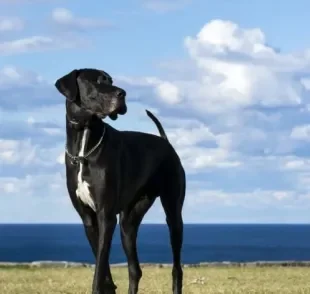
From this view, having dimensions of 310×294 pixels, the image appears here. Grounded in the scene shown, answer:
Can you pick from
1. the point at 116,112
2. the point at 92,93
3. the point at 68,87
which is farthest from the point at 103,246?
the point at 68,87

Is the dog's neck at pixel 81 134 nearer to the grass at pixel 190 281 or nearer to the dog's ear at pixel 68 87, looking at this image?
the dog's ear at pixel 68 87

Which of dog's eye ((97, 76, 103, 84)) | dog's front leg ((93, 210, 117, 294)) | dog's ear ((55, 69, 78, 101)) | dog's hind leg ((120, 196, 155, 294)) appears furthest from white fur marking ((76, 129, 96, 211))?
dog's hind leg ((120, 196, 155, 294))

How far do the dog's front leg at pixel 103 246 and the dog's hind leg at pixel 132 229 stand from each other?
1.14 metres

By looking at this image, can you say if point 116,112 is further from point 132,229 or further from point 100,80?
point 132,229

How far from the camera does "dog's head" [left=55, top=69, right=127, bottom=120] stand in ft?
39.4

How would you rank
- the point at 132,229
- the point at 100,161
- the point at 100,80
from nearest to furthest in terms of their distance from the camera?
the point at 100,80 < the point at 100,161 < the point at 132,229

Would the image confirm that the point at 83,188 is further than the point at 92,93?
Yes

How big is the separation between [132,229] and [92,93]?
238cm

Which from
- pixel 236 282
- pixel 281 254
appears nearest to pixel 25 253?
pixel 281 254

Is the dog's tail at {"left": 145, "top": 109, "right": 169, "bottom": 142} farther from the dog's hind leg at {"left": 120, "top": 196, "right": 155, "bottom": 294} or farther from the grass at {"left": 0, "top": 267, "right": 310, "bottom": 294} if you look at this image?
the grass at {"left": 0, "top": 267, "right": 310, "bottom": 294}

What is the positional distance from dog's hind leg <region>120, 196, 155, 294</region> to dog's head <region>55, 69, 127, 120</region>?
79.5 inches

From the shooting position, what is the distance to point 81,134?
488 inches

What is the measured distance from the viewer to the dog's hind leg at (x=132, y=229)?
45.3ft

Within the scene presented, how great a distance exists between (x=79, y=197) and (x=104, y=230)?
478mm
